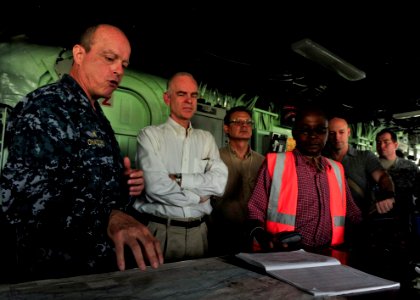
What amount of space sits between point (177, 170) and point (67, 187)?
1.22 m

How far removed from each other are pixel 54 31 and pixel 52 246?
9.34 feet

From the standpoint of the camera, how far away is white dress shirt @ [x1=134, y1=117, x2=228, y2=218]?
1993 millimetres

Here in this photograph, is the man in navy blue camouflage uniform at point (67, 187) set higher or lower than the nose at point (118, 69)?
lower

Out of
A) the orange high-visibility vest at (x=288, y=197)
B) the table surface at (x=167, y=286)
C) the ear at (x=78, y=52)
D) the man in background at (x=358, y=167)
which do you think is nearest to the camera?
the table surface at (x=167, y=286)

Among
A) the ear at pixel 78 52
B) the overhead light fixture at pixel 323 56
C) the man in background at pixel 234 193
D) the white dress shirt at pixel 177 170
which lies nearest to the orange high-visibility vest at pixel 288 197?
the white dress shirt at pixel 177 170

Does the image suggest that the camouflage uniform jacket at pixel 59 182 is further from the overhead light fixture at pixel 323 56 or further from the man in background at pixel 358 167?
the overhead light fixture at pixel 323 56

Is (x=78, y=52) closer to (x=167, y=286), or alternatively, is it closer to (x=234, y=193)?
(x=167, y=286)

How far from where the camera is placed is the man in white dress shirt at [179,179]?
202 cm

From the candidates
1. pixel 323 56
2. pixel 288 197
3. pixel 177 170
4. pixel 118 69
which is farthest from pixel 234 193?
pixel 323 56

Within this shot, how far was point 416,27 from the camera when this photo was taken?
10.8 ft

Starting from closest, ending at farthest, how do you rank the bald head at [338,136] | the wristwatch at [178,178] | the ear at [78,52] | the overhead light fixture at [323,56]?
→ the ear at [78,52]
the wristwatch at [178,178]
the bald head at [338,136]
the overhead light fixture at [323,56]

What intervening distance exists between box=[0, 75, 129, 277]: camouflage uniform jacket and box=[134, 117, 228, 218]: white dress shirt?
72cm

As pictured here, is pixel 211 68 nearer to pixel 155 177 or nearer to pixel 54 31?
pixel 54 31

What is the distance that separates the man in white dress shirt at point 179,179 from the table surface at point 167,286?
1.11 metres
